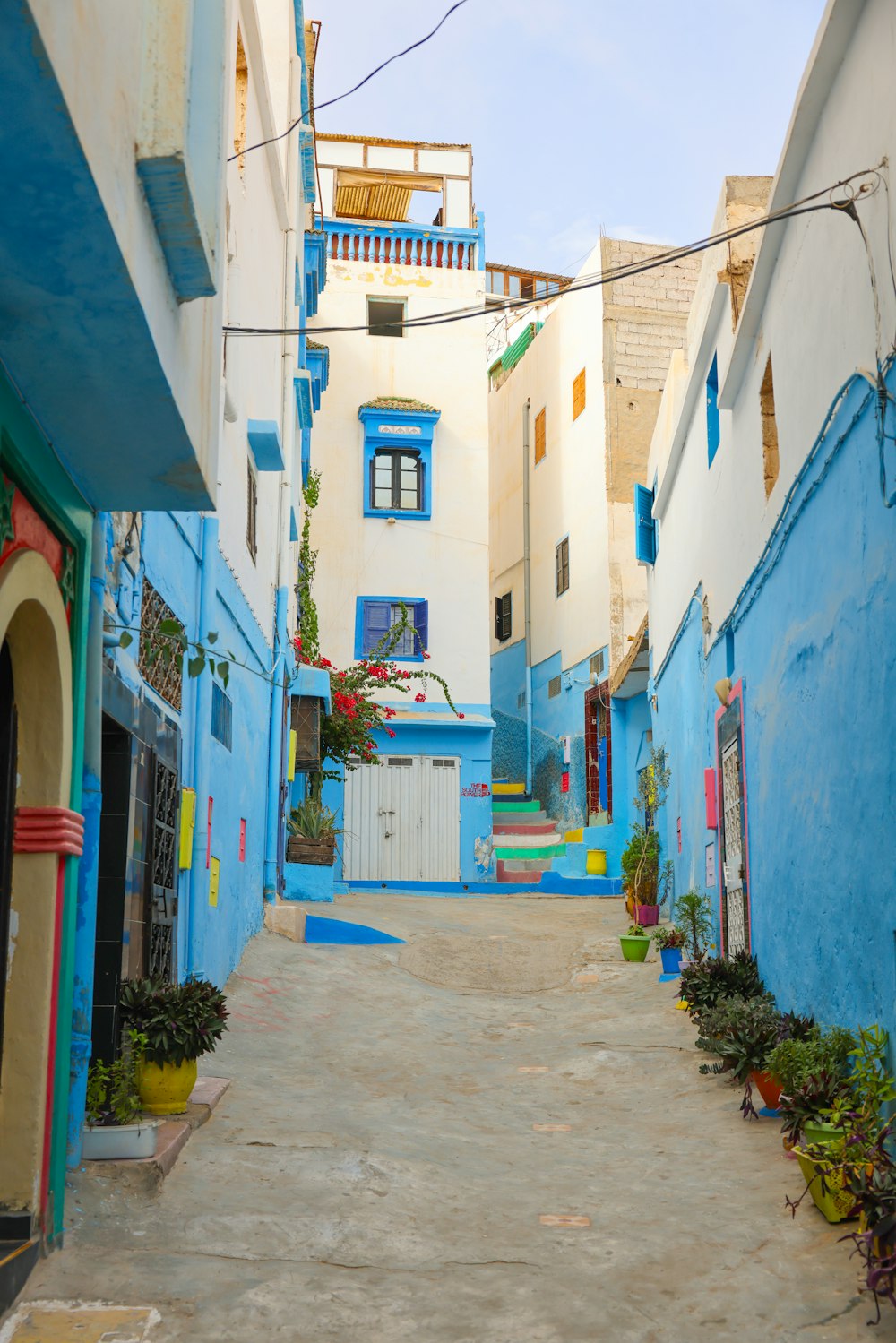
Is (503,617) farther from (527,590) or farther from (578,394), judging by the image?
(578,394)

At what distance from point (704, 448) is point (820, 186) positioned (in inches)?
219

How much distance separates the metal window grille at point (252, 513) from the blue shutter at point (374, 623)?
10168mm

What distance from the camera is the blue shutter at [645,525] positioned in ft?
57.2

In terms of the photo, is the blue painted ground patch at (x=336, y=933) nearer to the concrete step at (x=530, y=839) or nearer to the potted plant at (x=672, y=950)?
the potted plant at (x=672, y=950)

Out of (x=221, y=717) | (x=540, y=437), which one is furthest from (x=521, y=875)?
(x=221, y=717)

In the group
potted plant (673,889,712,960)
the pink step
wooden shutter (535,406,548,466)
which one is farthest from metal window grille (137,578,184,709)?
wooden shutter (535,406,548,466)

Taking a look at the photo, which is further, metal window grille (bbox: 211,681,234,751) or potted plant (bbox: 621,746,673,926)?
potted plant (bbox: 621,746,673,926)

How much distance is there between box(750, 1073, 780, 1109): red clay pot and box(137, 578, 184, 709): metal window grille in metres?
3.93

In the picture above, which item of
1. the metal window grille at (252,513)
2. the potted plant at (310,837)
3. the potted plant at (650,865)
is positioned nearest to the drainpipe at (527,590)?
the potted plant at (650,865)

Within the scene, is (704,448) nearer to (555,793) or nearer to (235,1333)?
(235,1333)

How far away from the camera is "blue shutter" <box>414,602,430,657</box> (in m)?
22.8

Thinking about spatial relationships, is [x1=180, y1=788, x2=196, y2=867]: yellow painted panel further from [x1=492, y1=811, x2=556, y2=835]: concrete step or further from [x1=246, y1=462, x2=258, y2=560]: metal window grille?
[x1=492, y1=811, x2=556, y2=835]: concrete step

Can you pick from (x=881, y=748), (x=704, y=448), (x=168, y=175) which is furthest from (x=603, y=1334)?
(x=704, y=448)

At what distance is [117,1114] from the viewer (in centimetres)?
604
